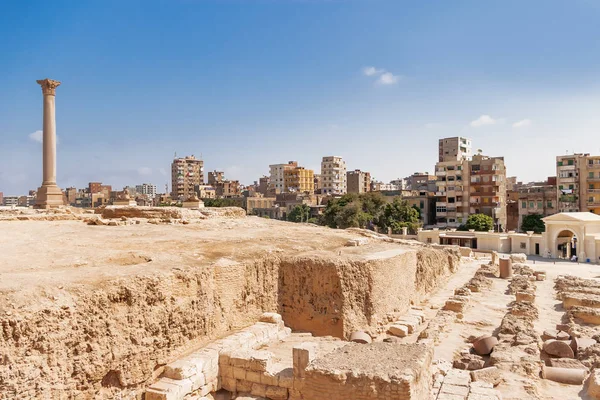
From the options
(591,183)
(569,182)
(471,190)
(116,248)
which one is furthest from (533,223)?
(116,248)

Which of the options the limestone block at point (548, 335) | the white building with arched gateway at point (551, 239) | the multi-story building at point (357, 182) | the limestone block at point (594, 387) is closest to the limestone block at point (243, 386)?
the limestone block at point (594, 387)

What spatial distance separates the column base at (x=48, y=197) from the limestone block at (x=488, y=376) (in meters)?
24.8

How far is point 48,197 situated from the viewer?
27016 mm

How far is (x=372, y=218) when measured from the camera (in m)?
50.3

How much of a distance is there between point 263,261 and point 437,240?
3269 cm

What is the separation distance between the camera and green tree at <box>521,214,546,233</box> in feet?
159

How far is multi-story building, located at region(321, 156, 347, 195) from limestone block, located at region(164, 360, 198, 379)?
8339cm

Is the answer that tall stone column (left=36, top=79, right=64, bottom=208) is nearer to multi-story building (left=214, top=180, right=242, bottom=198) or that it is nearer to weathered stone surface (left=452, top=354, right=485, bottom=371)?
weathered stone surface (left=452, top=354, right=485, bottom=371)

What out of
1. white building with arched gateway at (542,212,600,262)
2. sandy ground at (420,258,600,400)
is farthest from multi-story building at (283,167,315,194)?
sandy ground at (420,258,600,400)

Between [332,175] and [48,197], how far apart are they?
6907 cm

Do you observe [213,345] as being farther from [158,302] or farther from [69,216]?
[69,216]

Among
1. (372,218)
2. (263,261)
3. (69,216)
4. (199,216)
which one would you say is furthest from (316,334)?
(372,218)

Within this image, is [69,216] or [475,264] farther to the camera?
[475,264]

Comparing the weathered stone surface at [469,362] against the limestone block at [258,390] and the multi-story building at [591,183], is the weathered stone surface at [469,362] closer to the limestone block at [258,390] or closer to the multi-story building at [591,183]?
the limestone block at [258,390]
